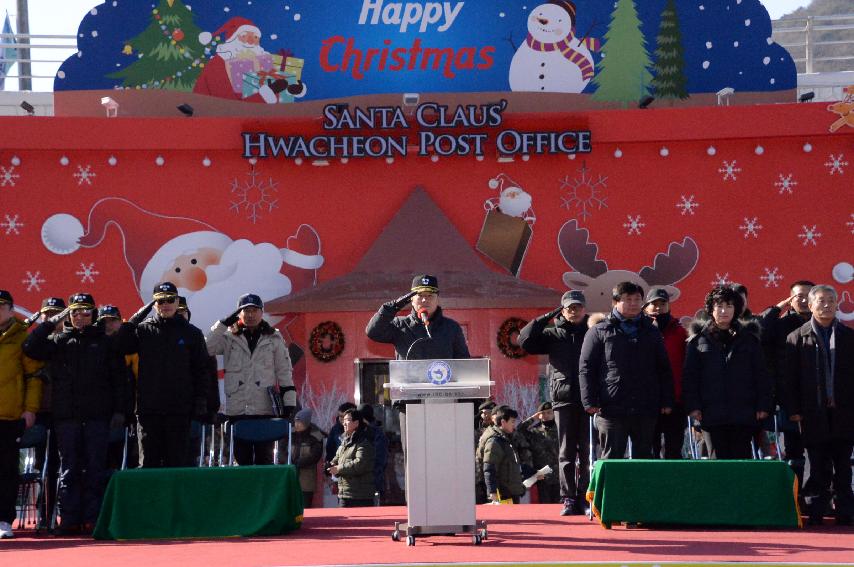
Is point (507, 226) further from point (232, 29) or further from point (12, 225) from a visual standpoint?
point (12, 225)

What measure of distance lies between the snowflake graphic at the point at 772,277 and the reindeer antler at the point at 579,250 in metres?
1.88

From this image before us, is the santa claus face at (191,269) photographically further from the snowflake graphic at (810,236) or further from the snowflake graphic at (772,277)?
the snowflake graphic at (810,236)

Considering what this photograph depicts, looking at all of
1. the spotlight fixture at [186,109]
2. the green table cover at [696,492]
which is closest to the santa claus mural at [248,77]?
the spotlight fixture at [186,109]

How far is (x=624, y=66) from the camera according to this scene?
53.1 ft

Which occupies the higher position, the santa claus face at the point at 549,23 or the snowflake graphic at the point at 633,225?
the santa claus face at the point at 549,23

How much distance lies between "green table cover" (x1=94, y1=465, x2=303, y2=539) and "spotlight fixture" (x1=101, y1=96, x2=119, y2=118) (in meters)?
7.75

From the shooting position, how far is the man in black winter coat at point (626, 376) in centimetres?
932

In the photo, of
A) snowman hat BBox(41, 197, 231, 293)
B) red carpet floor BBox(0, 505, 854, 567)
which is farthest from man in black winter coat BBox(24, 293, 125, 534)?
snowman hat BBox(41, 197, 231, 293)

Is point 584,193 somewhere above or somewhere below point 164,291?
above

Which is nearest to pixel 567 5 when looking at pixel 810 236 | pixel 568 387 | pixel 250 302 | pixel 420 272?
pixel 420 272

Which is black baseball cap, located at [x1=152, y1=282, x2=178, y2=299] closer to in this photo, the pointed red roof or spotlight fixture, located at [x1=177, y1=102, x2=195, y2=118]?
the pointed red roof

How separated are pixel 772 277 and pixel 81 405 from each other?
8817 mm

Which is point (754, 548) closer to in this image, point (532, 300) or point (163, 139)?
point (532, 300)

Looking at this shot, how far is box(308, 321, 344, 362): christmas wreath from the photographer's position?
1480 cm
